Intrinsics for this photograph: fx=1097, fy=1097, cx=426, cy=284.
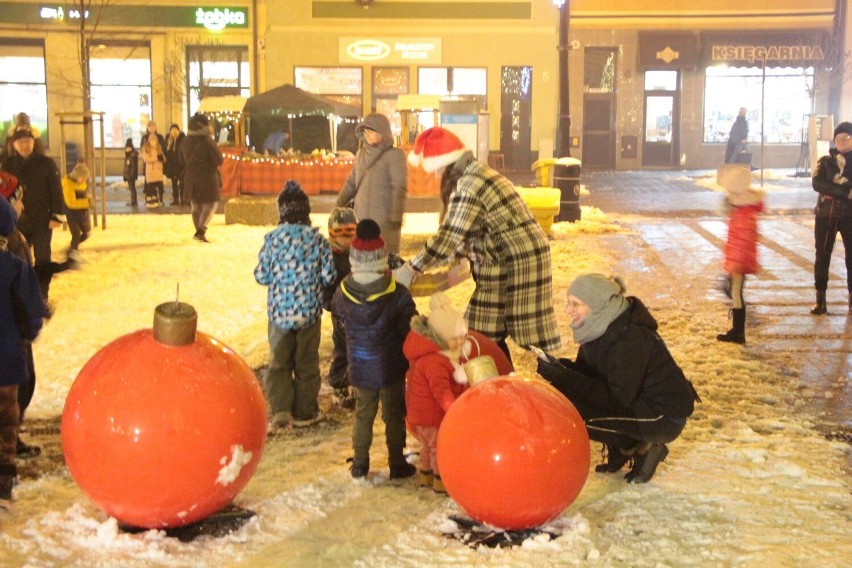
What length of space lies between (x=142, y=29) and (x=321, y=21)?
5718 mm

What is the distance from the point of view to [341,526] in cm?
504

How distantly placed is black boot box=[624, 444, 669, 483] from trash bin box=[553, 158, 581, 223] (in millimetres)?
11992

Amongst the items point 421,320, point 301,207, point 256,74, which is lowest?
point 421,320

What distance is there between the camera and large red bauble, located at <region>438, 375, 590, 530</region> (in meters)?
4.63

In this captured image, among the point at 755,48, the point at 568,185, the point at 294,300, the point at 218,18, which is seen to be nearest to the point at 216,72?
the point at 218,18

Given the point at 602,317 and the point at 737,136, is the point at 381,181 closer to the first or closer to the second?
the point at 602,317

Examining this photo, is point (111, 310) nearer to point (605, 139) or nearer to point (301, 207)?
point (301, 207)

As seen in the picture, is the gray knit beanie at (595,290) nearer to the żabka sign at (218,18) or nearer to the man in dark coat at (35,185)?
the man in dark coat at (35,185)

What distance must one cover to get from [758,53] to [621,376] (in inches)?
1241

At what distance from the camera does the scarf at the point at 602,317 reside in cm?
539

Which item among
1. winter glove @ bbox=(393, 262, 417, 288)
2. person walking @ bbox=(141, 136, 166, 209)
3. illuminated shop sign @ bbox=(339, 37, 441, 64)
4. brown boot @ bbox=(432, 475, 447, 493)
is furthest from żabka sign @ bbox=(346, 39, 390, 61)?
brown boot @ bbox=(432, 475, 447, 493)

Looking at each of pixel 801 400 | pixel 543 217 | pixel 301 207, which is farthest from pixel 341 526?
pixel 543 217

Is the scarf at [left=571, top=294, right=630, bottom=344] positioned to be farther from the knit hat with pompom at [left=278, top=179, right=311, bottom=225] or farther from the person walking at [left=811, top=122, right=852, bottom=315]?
the person walking at [left=811, top=122, right=852, bottom=315]

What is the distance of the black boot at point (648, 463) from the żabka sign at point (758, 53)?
30954mm
